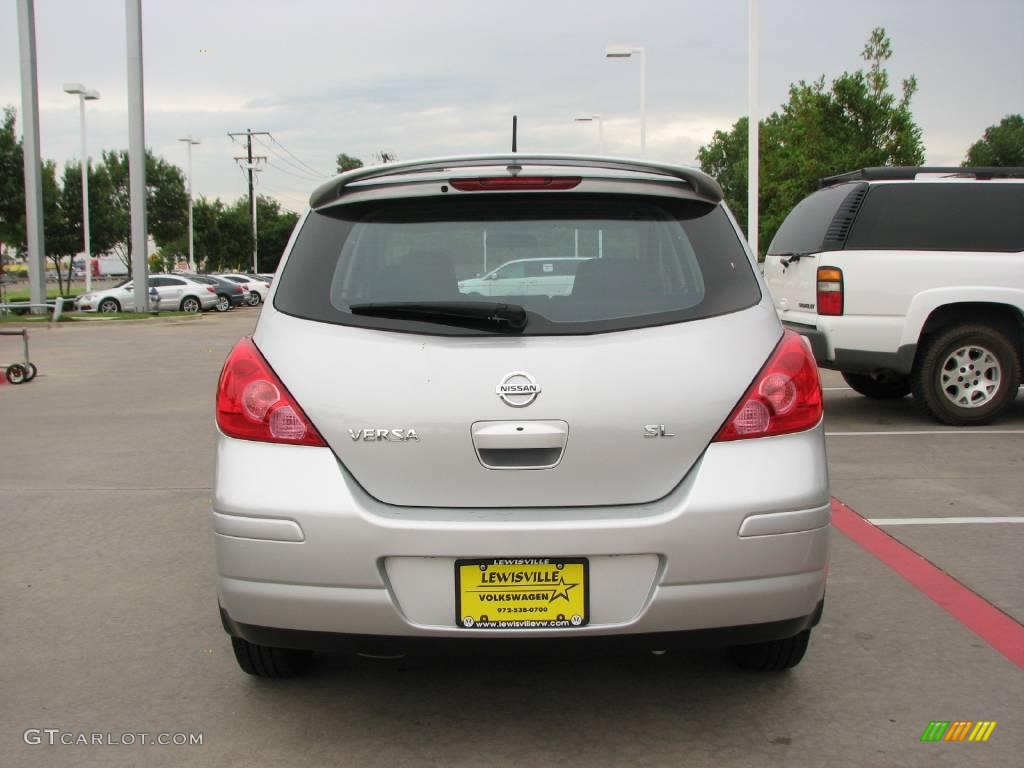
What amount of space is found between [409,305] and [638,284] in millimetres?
674

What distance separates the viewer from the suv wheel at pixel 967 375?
9.27 meters

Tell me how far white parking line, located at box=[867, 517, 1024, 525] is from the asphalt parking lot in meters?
0.03

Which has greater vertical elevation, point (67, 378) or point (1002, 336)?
point (1002, 336)

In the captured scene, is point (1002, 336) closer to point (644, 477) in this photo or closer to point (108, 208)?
point (644, 477)

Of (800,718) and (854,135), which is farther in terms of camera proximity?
(854,135)

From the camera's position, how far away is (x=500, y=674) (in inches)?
152

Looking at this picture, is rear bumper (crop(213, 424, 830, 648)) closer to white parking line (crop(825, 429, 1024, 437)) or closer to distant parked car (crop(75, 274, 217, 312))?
white parking line (crop(825, 429, 1024, 437))

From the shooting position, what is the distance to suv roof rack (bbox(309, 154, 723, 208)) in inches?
134

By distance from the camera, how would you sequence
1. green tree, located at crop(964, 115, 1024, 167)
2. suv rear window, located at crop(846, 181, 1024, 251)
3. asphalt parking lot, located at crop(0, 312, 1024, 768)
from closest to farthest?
1. asphalt parking lot, located at crop(0, 312, 1024, 768)
2. suv rear window, located at crop(846, 181, 1024, 251)
3. green tree, located at crop(964, 115, 1024, 167)

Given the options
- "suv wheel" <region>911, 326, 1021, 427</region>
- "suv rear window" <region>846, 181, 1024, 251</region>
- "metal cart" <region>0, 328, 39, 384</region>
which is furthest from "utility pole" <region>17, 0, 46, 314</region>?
"suv wheel" <region>911, 326, 1021, 427</region>

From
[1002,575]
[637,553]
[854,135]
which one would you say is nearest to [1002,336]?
[1002,575]

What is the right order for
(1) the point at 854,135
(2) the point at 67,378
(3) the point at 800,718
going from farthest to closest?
(1) the point at 854,135 → (2) the point at 67,378 → (3) the point at 800,718

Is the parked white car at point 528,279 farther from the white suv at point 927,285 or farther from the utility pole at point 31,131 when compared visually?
the utility pole at point 31,131

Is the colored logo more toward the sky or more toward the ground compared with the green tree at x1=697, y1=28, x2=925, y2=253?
more toward the ground
